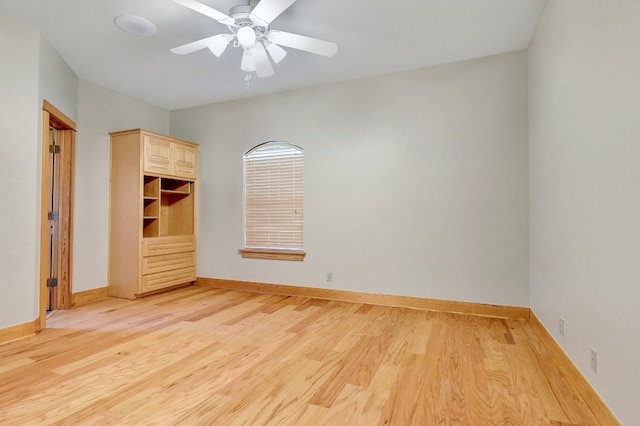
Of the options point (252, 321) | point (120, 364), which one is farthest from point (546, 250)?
point (120, 364)

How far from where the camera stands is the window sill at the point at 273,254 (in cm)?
437

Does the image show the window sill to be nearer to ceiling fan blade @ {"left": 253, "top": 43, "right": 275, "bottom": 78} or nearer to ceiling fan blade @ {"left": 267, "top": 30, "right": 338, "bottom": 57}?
ceiling fan blade @ {"left": 253, "top": 43, "right": 275, "bottom": 78}

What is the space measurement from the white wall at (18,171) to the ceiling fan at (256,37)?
1.44 metres

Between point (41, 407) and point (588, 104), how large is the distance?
3504 millimetres

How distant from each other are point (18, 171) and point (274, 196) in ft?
8.70

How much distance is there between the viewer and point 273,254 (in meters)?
4.53

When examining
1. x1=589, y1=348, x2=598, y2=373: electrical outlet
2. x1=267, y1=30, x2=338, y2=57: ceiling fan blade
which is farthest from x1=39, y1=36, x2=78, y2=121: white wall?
x1=589, y1=348, x2=598, y2=373: electrical outlet

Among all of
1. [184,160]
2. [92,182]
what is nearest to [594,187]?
[184,160]

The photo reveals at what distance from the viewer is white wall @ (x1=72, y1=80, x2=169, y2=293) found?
13.1 ft

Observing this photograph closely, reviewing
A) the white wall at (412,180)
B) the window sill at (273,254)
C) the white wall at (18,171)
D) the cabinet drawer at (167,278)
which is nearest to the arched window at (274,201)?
the window sill at (273,254)

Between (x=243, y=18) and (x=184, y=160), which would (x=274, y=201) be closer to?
(x=184, y=160)

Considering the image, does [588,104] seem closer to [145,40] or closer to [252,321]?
[252,321]

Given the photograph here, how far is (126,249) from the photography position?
166 inches

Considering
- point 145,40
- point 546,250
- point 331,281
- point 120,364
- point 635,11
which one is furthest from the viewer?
point 331,281
